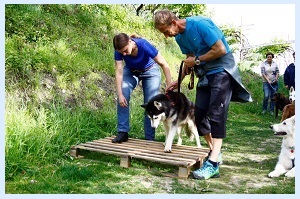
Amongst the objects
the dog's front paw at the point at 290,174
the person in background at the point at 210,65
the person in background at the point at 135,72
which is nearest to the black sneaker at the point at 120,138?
the person in background at the point at 135,72

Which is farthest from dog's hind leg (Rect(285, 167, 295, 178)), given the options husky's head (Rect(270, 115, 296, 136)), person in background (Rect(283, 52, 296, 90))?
person in background (Rect(283, 52, 296, 90))

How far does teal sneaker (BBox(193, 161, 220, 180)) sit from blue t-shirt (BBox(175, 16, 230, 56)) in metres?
1.28

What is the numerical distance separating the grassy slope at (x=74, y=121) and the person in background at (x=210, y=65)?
1.90ft

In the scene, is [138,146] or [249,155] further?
[249,155]

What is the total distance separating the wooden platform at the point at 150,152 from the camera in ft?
12.7

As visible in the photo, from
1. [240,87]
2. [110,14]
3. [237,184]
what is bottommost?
[237,184]

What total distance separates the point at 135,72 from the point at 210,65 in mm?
1433

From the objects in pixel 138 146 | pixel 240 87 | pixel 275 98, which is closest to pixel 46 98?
pixel 138 146

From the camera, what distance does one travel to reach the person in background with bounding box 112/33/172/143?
4621 mm

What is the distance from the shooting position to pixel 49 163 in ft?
13.5

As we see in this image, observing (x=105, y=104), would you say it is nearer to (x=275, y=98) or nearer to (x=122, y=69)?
(x=122, y=69)

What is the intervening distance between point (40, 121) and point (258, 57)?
24.6 metres

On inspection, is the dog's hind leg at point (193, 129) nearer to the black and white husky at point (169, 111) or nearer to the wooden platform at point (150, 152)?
the black and white husky at point (169, 111)

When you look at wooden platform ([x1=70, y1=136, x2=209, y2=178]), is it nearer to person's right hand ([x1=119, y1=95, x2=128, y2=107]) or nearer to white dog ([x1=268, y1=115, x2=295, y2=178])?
person's right hand ([x1=119, y1=95, x2=128, y2=107])
